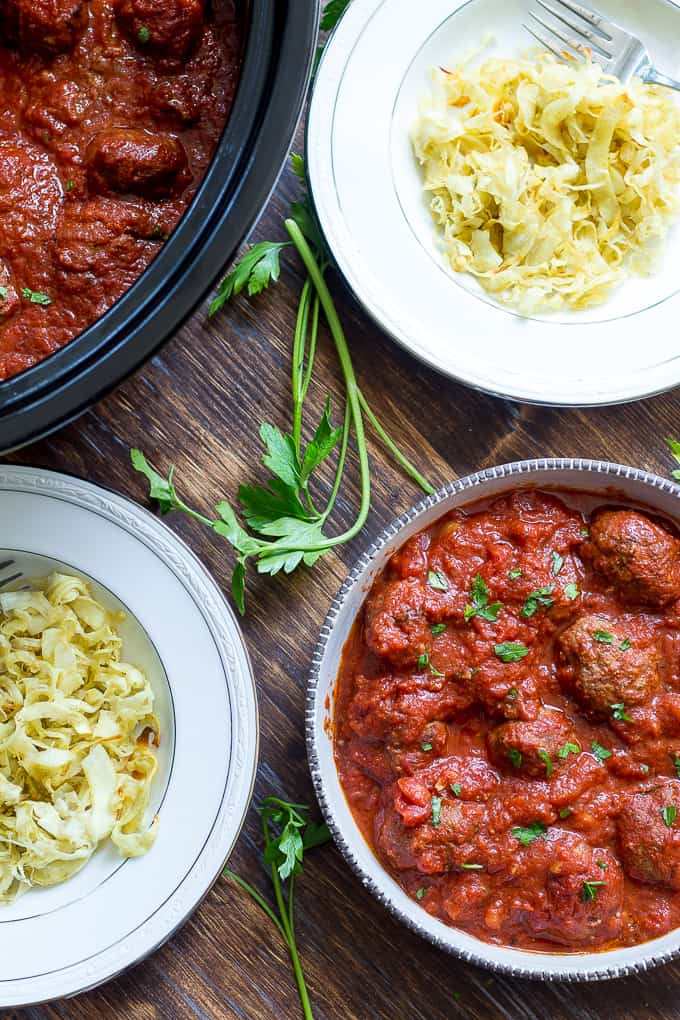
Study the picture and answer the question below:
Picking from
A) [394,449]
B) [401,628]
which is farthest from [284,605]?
[394,449]

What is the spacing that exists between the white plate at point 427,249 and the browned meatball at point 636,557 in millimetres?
377

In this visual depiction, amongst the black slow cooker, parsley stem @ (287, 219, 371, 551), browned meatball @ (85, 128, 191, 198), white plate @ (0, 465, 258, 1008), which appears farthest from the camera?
parsley stem @ (287, 219, 371, 551)

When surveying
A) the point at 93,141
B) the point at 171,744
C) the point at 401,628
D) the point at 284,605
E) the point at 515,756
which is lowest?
the point at 171,744

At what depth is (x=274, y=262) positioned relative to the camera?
283 cm

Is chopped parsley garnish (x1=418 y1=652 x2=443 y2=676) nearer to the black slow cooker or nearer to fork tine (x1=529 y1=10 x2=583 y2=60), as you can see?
the black slow cooker

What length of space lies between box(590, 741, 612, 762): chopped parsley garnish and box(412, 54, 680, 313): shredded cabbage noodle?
1.28m

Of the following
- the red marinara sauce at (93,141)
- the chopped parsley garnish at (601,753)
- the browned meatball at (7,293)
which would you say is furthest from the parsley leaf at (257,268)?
the chopped parsley garnish at (601,753)

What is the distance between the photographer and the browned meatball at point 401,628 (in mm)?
2703

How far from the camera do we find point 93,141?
246 centimetres

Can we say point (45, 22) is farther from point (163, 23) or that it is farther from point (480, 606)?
point (480, 606)

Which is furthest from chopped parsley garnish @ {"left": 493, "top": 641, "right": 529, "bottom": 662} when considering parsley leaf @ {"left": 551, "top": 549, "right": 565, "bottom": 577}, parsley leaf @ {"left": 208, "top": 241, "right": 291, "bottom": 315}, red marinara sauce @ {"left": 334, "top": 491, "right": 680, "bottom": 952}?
parsley leaf @ {"left": 208, "top": 241, "right": 291, "bottom": 315}

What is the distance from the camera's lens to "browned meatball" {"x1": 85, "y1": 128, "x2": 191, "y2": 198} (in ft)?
7.89

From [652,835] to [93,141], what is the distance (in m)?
2.38

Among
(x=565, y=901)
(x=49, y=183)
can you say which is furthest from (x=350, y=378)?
(x=565, y=901)
